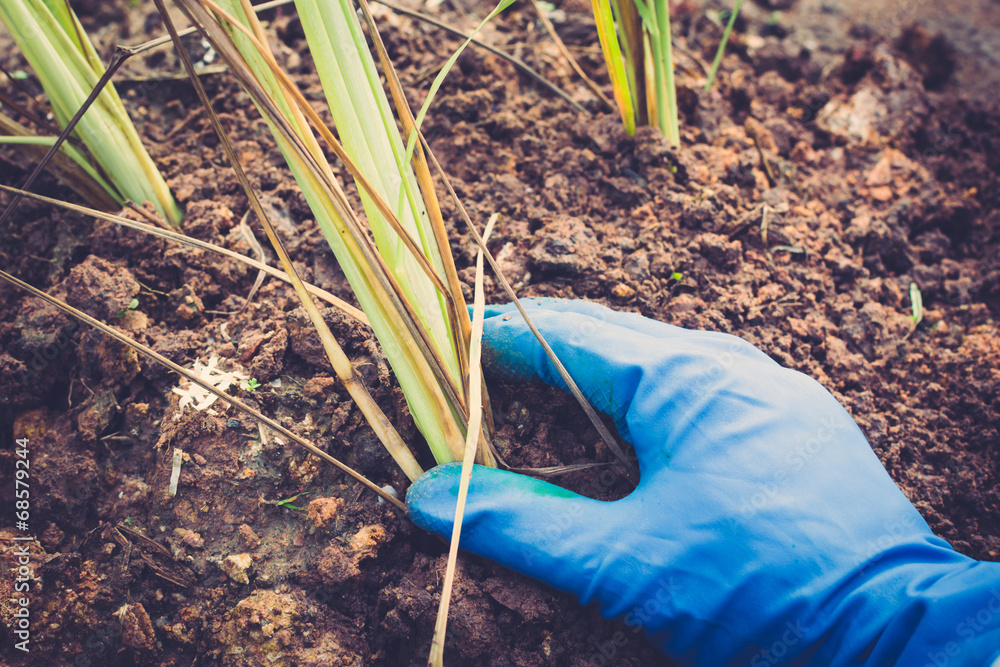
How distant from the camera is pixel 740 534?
956mm

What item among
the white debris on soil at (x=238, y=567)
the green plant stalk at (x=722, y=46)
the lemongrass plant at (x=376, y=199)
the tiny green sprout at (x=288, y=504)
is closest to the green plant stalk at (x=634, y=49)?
the green plant stalk at (x=722, y=46)

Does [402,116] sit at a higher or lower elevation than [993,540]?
higher

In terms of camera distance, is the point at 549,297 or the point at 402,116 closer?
the point at 402,116

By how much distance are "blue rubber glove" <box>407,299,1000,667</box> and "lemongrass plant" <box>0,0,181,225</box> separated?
1106mm

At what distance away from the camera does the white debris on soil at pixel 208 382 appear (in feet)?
3.65

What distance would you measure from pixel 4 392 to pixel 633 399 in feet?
4.75

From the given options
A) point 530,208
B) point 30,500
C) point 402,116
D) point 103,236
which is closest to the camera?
point 402,116

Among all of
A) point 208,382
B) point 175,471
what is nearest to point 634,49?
point 208,382

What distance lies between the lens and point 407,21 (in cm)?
187

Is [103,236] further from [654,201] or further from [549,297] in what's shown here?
[654,201]

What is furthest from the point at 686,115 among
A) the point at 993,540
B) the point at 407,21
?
the point at 993,540

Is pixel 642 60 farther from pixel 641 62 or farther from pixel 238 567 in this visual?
pixel 238 567

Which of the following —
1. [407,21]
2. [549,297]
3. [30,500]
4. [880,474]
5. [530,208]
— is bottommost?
[30,500]

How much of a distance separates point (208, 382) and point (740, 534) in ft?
3.82
